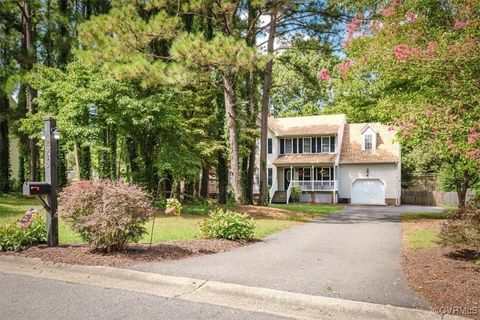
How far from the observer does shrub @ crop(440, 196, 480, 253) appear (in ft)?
23.0

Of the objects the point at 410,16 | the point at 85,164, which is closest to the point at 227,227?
the point at 410,16

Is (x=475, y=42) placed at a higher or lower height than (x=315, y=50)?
lower

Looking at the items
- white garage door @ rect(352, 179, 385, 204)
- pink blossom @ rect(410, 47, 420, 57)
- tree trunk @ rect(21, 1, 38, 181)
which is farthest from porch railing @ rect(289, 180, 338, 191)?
pink blossom @ rect(410, 47, 420, 57)

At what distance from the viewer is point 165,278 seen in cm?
612

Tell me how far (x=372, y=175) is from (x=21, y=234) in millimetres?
29653

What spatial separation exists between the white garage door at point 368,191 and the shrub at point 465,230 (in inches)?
1036

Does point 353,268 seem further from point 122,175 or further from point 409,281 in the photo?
point 122,175

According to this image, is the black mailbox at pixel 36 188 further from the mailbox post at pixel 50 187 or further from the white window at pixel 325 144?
the white window at pixel 325 144

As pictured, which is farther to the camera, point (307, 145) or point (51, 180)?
point (307, 145)

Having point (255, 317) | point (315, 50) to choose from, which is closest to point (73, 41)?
point (315, 50)

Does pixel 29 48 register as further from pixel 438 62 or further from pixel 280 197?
pixel 438 62

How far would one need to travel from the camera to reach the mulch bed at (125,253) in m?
7.06

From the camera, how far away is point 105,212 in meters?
7.35

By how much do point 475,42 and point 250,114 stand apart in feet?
59.7
